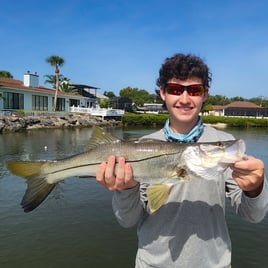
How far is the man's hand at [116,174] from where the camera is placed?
8.34 ft

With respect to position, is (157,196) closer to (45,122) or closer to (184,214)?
(184,214)

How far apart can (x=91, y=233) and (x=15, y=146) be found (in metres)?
17.6

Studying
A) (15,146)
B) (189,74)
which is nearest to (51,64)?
(15,146)

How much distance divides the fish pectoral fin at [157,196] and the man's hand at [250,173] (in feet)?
1.81

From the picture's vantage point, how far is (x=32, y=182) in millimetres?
2885

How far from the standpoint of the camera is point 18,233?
8.38m

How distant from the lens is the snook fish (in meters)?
2.35

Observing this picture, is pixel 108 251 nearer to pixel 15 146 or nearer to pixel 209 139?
pixel 209 139

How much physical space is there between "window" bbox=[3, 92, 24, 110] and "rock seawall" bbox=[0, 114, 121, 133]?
508cm

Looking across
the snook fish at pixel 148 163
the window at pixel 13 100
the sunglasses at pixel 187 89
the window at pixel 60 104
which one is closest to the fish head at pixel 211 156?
the snook fish at pixel 148 163

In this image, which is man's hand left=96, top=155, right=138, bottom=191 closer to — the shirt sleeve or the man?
the man

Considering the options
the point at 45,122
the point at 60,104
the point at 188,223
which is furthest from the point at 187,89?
the point at 60,104

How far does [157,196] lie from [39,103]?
165 ft

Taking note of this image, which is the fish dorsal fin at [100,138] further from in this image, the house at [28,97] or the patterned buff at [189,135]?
the house at [28,97]
